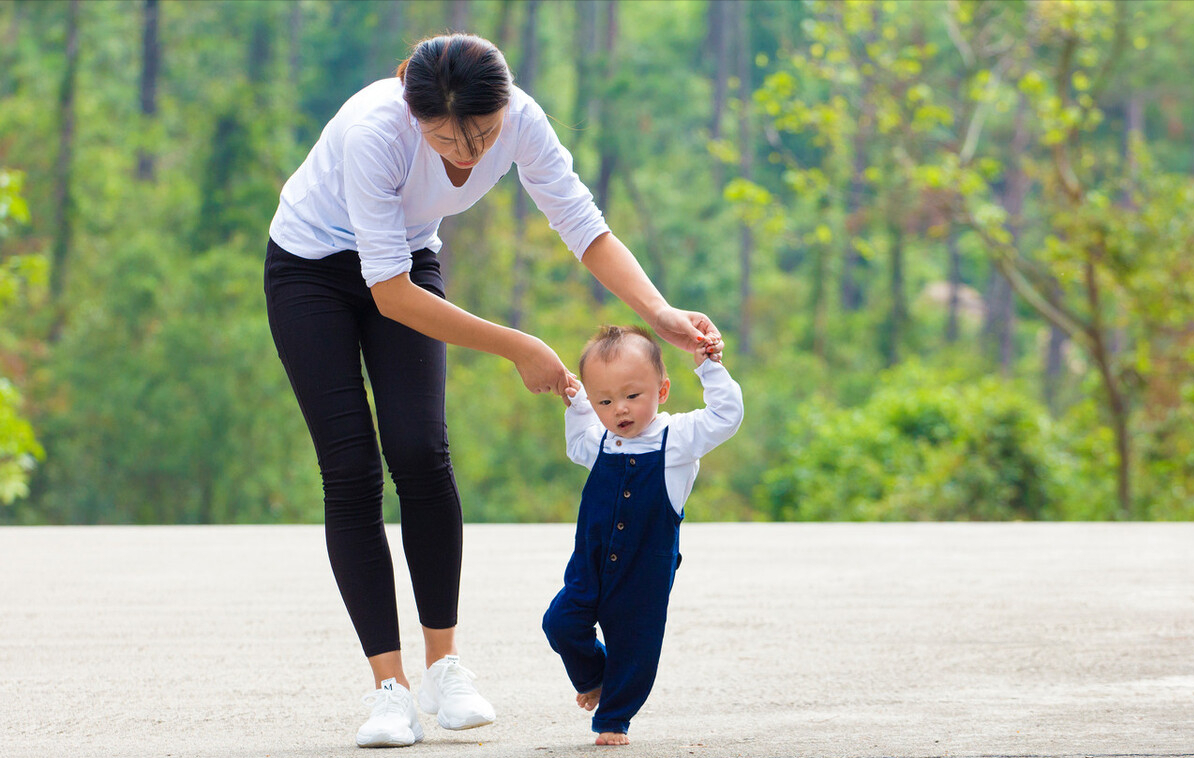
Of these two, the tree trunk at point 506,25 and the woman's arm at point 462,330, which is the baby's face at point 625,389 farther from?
the tree trunk at point 506,25

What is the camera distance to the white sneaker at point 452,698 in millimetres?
2818

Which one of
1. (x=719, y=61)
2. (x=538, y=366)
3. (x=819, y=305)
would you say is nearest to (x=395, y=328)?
(x=538, y=366)

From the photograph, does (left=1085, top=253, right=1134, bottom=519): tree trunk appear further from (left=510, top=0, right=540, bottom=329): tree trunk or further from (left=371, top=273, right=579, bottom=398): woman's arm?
(left=510, top=0, right=540, bottom=329): tree trunk

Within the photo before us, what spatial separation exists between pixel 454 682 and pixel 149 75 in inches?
819

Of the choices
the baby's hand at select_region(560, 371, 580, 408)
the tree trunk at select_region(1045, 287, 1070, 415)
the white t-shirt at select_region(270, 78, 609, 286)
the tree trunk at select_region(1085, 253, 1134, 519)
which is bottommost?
the tree trunk at select_region(1045, 287, 1070, 415)

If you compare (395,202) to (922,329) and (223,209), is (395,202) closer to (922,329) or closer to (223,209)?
A: (223,209)

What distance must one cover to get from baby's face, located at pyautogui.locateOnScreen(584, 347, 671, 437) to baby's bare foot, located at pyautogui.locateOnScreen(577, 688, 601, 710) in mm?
528

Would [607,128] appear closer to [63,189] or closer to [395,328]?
[63,189]

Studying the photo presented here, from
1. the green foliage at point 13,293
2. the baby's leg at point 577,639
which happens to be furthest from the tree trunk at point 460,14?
the baby's leg at point 577,639

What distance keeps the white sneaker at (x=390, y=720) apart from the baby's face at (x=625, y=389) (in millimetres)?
713

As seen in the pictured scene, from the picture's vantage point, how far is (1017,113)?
83.2ft

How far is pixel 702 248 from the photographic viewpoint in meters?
25.4

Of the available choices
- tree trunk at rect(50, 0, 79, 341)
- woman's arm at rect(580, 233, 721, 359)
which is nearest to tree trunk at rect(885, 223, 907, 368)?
tree trunk at rect(50, 0, 79, 341)

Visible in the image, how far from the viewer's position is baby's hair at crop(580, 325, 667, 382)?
8.47ft
